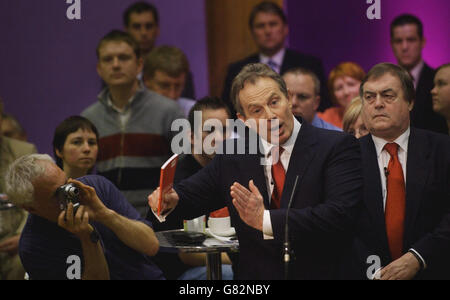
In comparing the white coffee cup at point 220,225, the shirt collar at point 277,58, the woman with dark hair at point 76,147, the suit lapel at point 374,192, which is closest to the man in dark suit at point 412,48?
the shirt collar at point 277,58

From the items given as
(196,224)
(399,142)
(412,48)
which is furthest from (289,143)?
(412,48)

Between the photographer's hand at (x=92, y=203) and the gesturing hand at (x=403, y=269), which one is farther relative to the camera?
the photographer's hand at (x=92, y=203)

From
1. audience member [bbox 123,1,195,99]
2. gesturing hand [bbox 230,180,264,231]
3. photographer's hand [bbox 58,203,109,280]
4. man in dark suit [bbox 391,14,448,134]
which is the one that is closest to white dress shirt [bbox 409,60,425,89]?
man in dark suit [bbox 391,14,448,134]

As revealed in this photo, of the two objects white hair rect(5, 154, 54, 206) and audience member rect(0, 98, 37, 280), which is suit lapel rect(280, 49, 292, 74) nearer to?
audience member rect(0, 98, 37, 280)

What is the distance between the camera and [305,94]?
194 inches

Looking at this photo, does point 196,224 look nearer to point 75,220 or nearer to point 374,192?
point 75,220

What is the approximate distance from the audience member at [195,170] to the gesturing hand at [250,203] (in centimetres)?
112

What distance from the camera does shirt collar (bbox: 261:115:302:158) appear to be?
3.30m

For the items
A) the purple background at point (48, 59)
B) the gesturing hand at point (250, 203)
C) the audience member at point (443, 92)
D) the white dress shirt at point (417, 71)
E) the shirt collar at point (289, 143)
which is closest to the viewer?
the gesturing hand at point (250, 203)

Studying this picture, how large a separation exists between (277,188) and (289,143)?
0.22m

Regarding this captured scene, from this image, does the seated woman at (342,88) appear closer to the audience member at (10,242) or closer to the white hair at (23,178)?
the audience member at (10,242)

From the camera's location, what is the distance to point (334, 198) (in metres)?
3.13

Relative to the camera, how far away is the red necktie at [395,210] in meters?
3.51
